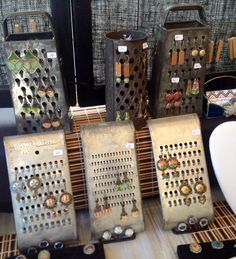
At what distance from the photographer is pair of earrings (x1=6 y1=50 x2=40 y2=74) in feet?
3.75

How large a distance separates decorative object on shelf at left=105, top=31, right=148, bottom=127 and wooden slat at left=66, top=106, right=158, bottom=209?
9 cm

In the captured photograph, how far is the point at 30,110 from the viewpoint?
1.23 meters

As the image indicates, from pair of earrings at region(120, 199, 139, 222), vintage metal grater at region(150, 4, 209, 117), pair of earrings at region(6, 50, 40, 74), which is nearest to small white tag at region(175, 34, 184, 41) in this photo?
vintage metal grater at region(150, 4, 209, 117)

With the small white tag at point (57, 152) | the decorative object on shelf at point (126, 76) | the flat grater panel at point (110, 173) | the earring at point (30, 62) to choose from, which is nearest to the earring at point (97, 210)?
the flat grater panel at point (110, 173)

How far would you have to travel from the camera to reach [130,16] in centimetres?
134

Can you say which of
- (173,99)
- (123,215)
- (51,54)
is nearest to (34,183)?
(123,215)

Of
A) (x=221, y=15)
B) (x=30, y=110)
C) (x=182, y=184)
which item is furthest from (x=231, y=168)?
(x=30, y=110)

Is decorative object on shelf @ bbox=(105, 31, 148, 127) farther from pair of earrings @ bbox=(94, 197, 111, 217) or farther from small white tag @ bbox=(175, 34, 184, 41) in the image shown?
pair of earrings @ bbox=(94, 197, 111, 217)

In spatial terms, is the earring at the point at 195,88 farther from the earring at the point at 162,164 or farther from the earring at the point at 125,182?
the earring at the point at 125,182

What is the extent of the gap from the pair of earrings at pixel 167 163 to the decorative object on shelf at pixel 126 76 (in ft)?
0.56

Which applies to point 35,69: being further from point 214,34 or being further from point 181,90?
point 214,34

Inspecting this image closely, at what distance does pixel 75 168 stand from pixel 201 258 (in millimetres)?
574

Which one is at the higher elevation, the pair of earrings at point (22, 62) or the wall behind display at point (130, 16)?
the wall behind display at point (130, 16)

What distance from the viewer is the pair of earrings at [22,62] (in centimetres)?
114
